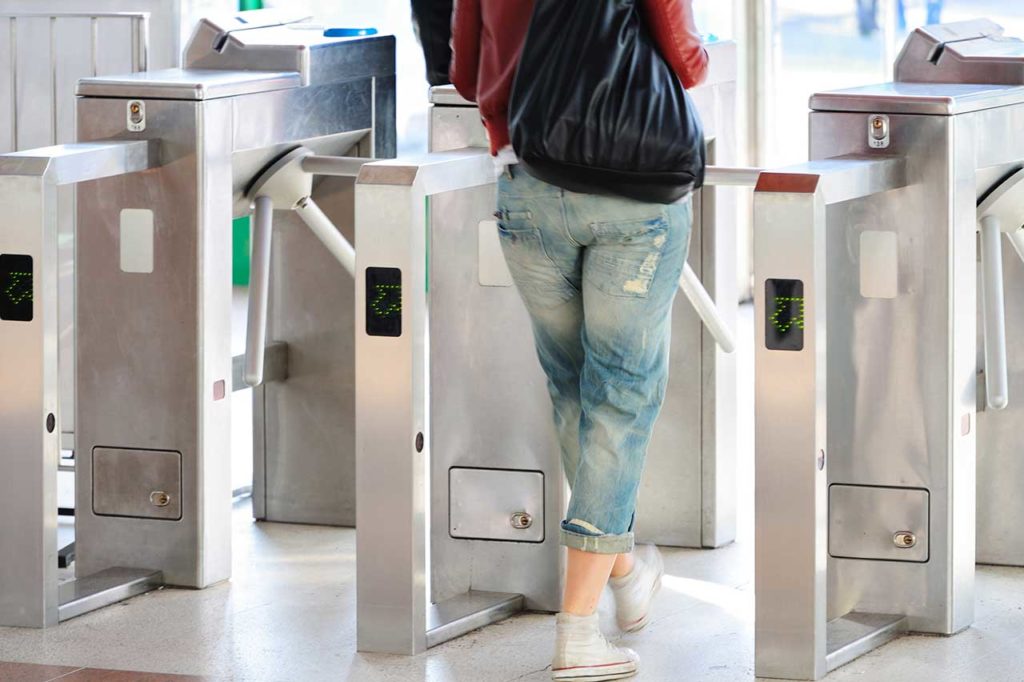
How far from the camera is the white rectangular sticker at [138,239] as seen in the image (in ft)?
11.2

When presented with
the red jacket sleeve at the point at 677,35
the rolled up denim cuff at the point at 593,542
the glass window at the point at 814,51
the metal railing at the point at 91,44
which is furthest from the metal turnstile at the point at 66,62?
the glass window at the point at 814,51

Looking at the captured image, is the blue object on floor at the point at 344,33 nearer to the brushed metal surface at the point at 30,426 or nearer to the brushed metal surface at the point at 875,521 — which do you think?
the brushed metal surface at the point at 30,426

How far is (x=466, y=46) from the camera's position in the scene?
8.88 feet

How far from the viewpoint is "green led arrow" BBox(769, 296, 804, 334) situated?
2754 millimetres

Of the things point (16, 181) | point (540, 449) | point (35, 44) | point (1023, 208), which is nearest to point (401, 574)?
point (540, 449)

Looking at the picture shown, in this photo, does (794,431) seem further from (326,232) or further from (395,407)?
(326,232)

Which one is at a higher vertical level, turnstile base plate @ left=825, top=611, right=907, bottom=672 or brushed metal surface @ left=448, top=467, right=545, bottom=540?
brushed metal surface @ left=448, top=467, right=545, bottom=540

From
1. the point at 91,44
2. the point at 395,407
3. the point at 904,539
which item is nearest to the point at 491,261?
the point at 395,407

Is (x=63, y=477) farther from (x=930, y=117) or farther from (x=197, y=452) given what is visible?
(x=930, y=117)

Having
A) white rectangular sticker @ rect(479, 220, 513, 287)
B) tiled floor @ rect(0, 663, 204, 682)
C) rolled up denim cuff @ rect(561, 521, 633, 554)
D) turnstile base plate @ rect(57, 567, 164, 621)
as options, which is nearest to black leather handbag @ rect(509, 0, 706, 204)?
rolled up denim cuff @ rect(561, 521, 633, 554)

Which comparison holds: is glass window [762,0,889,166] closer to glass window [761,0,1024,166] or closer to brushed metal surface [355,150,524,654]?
glass window [761,0,1024,166]

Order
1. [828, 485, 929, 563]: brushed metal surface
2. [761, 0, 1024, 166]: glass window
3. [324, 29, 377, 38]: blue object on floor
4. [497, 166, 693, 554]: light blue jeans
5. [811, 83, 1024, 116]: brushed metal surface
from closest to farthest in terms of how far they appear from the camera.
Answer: [497, 166, 693, 554]: light blue jeans → [811, 83, 1024, 116]: brushed metal surface → [828, 485, 929, 563]: brushed metal surface → [324, 29, 377, 38]: blue object on floor → [761, 0, 1024, 166]: glass window

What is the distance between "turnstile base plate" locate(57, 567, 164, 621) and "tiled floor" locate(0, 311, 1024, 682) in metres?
0.02

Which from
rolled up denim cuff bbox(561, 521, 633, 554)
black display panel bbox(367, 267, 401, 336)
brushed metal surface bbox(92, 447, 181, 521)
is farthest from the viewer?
brushed metal surface bbox(92, 447, 181, 521)
